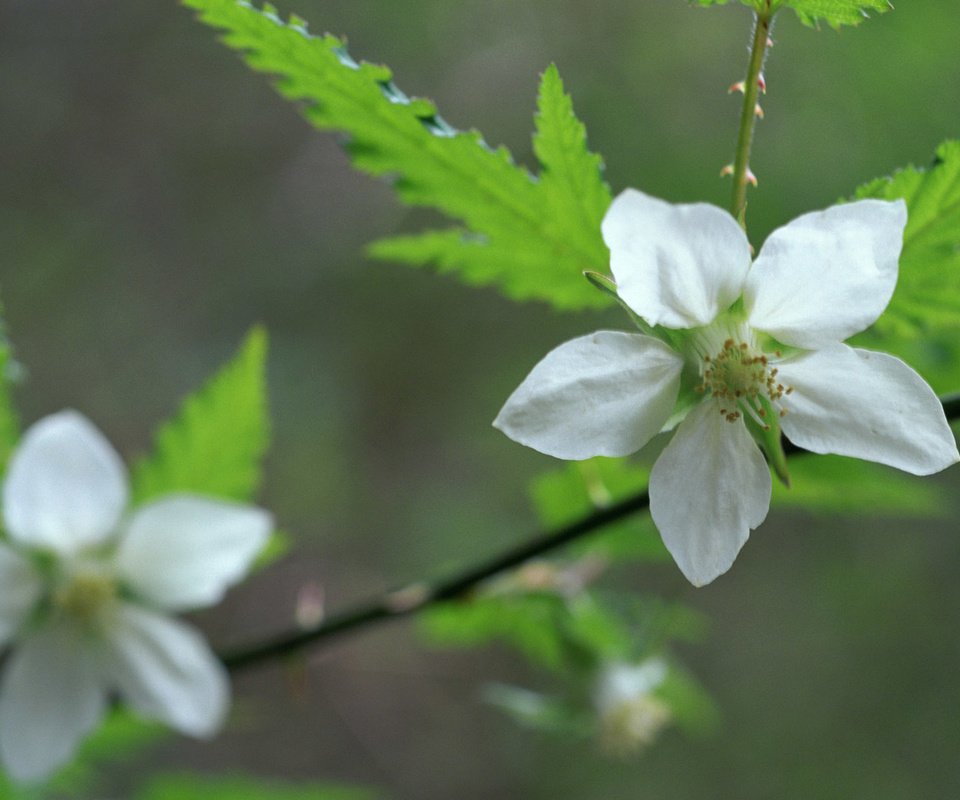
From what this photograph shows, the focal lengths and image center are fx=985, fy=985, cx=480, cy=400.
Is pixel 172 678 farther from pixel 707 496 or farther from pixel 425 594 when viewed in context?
pixel 707 496

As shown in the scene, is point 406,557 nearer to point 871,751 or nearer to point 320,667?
point 320,667

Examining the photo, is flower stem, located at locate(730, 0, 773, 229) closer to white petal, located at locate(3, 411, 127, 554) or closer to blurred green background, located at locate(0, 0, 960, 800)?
white petal, located at locate(3, 411, 127, 554)

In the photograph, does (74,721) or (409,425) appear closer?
(74,721)

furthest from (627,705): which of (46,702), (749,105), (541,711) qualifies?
(749,105)

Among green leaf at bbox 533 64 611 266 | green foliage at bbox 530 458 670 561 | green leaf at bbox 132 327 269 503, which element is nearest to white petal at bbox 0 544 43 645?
green leaf at bbox 132 327 269 503

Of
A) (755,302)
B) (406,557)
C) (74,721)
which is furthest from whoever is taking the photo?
(406,557)

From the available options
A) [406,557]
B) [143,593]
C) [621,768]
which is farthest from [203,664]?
[621,768]

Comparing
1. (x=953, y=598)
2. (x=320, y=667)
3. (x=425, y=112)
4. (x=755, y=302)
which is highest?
(x=425, y=112)
